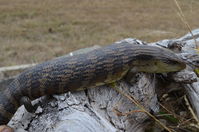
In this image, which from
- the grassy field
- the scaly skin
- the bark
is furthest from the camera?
the grassy field

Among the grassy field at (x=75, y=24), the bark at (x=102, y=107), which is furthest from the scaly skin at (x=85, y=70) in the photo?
the grassy field at (x=75, y=24)

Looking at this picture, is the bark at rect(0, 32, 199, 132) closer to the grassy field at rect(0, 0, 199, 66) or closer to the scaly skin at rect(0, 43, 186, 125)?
the scaly skin at rect(0, 43, 186, 125)

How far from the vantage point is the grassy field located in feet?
25.4

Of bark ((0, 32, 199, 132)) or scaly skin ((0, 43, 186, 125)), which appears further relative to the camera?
scaly skin ((0, 43, 186, 125))

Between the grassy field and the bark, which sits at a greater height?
the bark

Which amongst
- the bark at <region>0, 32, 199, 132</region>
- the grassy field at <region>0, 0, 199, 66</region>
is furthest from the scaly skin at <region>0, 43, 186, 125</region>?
the grassy field at <region>0, 0, 199, 66</region>

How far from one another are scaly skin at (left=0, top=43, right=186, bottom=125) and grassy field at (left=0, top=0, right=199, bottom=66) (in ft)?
12.3

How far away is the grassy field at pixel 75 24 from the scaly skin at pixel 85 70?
12.3ft

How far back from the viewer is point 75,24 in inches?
379

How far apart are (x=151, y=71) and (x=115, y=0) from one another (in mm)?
9725

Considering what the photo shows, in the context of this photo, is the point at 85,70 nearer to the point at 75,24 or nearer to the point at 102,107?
the point at 102,107

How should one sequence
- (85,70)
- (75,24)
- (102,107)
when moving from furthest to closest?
(75,24)
(85,70)
(102,107)

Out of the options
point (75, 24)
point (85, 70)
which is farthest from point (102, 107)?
point (75, 24)

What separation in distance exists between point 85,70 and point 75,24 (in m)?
6.97
